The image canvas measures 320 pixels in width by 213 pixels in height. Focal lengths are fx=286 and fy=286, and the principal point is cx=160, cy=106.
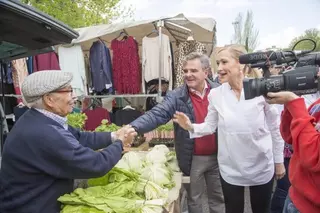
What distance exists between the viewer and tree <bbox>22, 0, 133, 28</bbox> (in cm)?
1315

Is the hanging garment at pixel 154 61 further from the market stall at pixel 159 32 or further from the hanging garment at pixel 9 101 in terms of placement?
the hanging garment at pixel 9 101

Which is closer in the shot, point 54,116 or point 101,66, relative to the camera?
point 54,116

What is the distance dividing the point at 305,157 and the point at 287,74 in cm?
44

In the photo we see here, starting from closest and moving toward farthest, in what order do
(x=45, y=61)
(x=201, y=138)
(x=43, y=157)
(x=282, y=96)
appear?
1. (x=282, y=96)
2. (x=43, y=157)
3. (x=201, y=138)
4. (x=45, y=61)

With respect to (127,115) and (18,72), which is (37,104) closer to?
(127,115)

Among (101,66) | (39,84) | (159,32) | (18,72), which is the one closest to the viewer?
(39,84)

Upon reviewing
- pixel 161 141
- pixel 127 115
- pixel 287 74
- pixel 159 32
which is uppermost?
pixel 159 32

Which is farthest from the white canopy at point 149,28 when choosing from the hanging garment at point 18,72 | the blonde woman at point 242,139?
the blonde woman at point 242,139

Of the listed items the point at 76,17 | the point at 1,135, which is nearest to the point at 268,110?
the point at 1,135

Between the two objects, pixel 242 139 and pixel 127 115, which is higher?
pixel 242 139

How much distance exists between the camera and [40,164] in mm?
1670

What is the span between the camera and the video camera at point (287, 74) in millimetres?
1496

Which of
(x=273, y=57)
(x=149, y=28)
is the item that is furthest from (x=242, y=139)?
(x=149, y=28)

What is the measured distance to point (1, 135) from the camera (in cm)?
283
